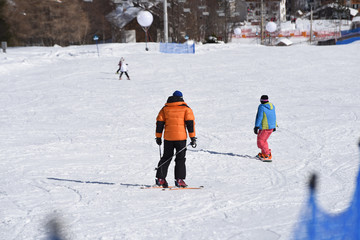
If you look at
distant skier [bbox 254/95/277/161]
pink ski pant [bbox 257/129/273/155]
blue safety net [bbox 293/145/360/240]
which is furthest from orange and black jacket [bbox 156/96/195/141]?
pink ski pant [bbox 257/129/273/155]

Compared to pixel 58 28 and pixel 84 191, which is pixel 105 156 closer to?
pixel 84 191

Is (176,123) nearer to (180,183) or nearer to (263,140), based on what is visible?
(180,183)

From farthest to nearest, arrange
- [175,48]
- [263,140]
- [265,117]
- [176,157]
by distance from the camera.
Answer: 1. [175,48]
2. [263,140]
3. [265,117]
4. [176,157]

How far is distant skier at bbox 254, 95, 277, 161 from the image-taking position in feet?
26.2

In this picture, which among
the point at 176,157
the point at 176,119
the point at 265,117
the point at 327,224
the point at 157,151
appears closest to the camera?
the point at 327,224

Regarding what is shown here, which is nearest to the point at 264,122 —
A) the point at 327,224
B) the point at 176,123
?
the point at 176,123

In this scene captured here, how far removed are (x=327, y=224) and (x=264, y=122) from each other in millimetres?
3695

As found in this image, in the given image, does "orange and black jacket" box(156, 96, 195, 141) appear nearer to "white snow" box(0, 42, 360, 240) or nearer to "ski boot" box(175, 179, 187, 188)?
"ski boot" box(175, 179, 187, 188)

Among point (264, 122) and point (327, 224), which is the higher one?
point (264, 122)

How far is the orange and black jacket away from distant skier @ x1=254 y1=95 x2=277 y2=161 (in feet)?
7.82

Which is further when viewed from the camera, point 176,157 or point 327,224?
point 176,157

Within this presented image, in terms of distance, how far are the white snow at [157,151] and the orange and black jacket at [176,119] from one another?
0.86 m

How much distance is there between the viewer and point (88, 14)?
189ft

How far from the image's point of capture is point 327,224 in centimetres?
452
